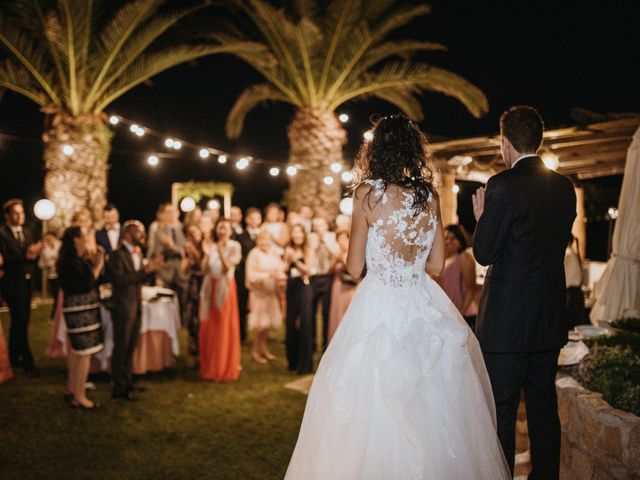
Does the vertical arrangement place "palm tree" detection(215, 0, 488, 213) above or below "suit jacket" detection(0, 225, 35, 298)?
above

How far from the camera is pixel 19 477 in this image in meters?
4.11

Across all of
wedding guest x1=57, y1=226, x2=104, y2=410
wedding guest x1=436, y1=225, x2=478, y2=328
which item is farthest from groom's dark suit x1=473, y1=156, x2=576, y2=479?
wedding guest x1=57, y1=226, x2=104, y2=410

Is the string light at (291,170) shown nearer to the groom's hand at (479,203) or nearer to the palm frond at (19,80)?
the palm frond at (19,80)

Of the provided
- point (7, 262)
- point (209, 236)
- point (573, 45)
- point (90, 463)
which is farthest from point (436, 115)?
point (90, 463)

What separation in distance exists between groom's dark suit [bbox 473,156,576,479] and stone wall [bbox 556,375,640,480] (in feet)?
0.79

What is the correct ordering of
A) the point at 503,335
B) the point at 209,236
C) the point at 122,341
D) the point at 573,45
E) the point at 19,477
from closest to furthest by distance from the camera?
the point at 503,335, the point at 19,477, the point at 122,341, the point at 209,236, the point at 573,45

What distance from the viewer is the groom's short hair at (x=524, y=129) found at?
9.80 ft

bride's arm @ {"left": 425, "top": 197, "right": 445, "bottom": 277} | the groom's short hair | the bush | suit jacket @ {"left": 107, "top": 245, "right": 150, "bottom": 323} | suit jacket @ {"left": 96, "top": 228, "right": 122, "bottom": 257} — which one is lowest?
the bush

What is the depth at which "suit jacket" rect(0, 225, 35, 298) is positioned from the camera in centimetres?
707

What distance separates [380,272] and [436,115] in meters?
15.3

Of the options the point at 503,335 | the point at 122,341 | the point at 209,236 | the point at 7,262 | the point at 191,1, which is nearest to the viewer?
the point at 503,335

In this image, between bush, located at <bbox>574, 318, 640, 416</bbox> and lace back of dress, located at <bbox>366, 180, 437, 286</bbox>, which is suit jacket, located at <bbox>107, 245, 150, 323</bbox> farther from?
bush, located at <bbox>574, 318, 640, 416</bbox>

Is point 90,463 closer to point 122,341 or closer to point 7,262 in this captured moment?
point 122,341

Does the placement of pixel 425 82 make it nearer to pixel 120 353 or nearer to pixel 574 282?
pixel 574 282
